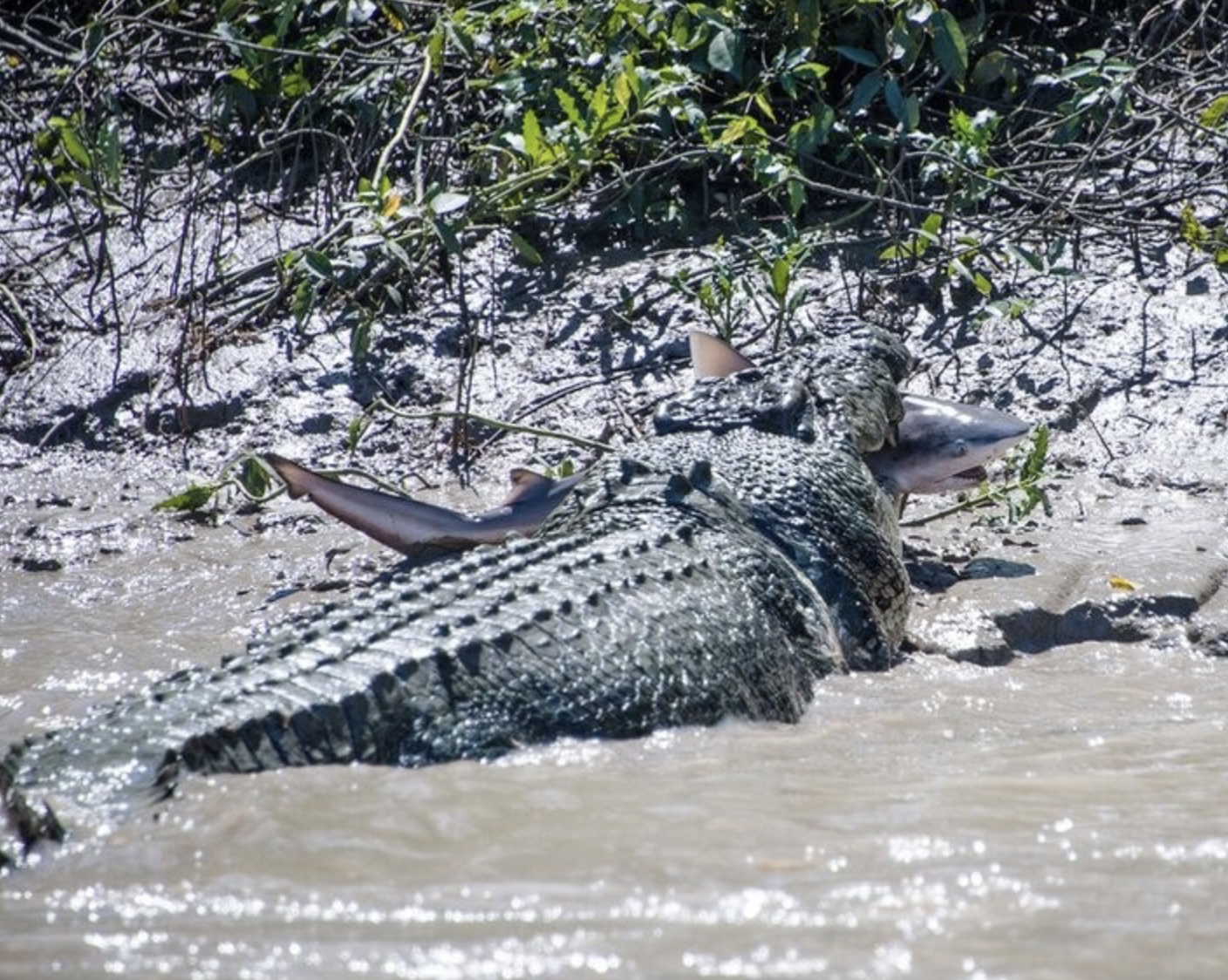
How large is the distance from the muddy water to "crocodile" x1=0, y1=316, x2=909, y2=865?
0.09 meters

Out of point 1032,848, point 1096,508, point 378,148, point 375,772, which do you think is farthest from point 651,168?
point 1032,848

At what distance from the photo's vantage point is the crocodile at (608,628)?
3.48m

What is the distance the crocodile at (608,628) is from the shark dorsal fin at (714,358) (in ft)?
0.38

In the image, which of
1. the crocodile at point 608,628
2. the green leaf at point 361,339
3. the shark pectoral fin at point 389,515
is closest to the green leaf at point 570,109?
the green leaf at point 361,339

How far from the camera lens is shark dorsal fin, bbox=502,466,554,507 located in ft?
17.2

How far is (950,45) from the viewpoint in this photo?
660 centimetres

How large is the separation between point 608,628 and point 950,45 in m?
3.29

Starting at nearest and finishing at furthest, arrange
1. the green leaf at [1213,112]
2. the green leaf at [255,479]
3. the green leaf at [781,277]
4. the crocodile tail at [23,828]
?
1. the crocodile tail at [23,828]
2. the green leaf at [255,479]
3. the green leaf at [781,277]
4. the green leaf at [1213,112]

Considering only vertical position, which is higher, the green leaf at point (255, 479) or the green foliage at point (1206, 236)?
the green foliage at point (1206, 236)

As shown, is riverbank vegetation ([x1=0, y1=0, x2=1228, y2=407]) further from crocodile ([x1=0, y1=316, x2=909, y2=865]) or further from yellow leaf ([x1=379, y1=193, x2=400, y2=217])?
crocodile ([x1=0, y1=316, x2=909, y2=865])

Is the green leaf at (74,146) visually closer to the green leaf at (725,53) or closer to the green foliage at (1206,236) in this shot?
the green leaf at (725,53)

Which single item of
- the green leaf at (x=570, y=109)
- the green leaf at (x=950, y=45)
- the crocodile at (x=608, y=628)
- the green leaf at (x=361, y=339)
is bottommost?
the crocodile at (x=608, y=628)

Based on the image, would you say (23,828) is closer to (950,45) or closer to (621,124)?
(621,124)

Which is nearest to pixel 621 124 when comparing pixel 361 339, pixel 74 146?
pixel 361 339
